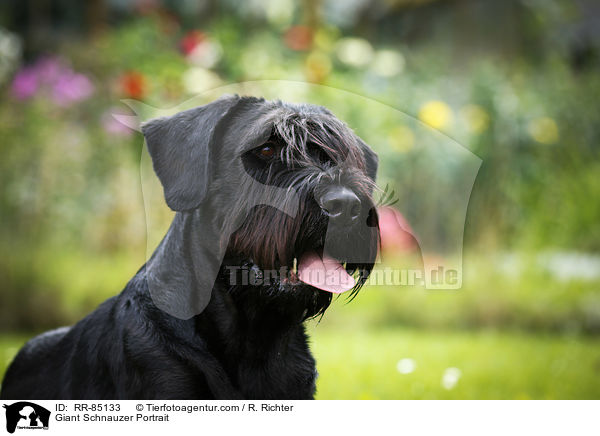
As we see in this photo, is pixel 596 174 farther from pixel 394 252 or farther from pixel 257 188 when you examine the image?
pixel 257 188

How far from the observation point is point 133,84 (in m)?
5.09

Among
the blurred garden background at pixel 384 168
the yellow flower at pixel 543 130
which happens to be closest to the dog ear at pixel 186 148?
the blurred garden background at pixel 384 168

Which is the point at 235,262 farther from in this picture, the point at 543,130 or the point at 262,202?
the point at 543,130

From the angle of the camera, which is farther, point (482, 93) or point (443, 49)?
point (443, 49)

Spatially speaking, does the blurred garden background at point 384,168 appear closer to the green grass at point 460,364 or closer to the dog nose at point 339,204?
the green grass at point 460,364

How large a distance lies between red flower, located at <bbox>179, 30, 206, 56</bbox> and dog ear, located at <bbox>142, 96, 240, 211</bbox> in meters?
3.34

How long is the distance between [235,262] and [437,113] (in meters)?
3.46

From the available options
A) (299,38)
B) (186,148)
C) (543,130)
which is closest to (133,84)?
(299,38)

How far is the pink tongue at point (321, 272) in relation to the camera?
85.9 inches
